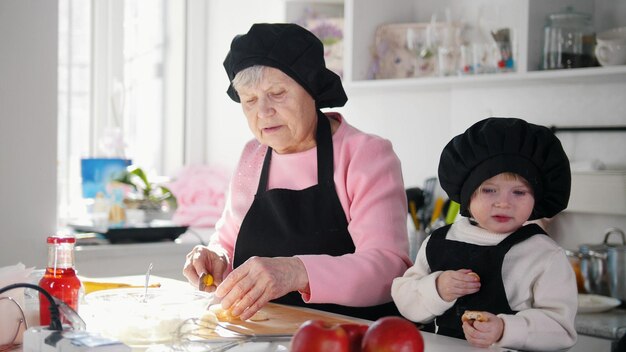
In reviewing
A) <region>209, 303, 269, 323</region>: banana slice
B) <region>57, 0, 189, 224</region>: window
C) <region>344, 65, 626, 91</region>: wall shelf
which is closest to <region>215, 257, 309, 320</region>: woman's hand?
<region>209, 303, 269, 323</region>: banana slice

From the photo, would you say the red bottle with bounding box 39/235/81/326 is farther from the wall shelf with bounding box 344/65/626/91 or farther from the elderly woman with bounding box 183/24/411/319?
the wall shelf with bounding box 344/65/626/91

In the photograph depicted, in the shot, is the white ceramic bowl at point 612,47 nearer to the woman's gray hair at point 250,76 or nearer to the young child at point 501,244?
the young child at point 501,244

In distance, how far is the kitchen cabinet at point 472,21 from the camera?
292 centimetres

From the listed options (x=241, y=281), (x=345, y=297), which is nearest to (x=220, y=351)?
(x=241, y=281)

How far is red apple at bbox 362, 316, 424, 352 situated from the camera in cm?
111

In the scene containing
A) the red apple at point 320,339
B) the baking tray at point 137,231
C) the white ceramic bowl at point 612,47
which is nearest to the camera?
the red apple at point 320,339

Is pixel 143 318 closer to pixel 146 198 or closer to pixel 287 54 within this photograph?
pixel 287 54

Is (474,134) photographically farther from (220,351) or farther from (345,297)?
(220,351)

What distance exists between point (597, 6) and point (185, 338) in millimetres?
2124

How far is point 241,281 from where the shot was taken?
170 cm

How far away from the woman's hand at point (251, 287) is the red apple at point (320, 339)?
577 mm

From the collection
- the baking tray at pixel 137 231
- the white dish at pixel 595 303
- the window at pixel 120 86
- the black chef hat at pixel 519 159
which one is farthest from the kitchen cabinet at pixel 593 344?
the window at pixel 120 86

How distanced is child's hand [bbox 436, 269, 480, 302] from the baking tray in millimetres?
1740

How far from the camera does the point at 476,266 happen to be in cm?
171
